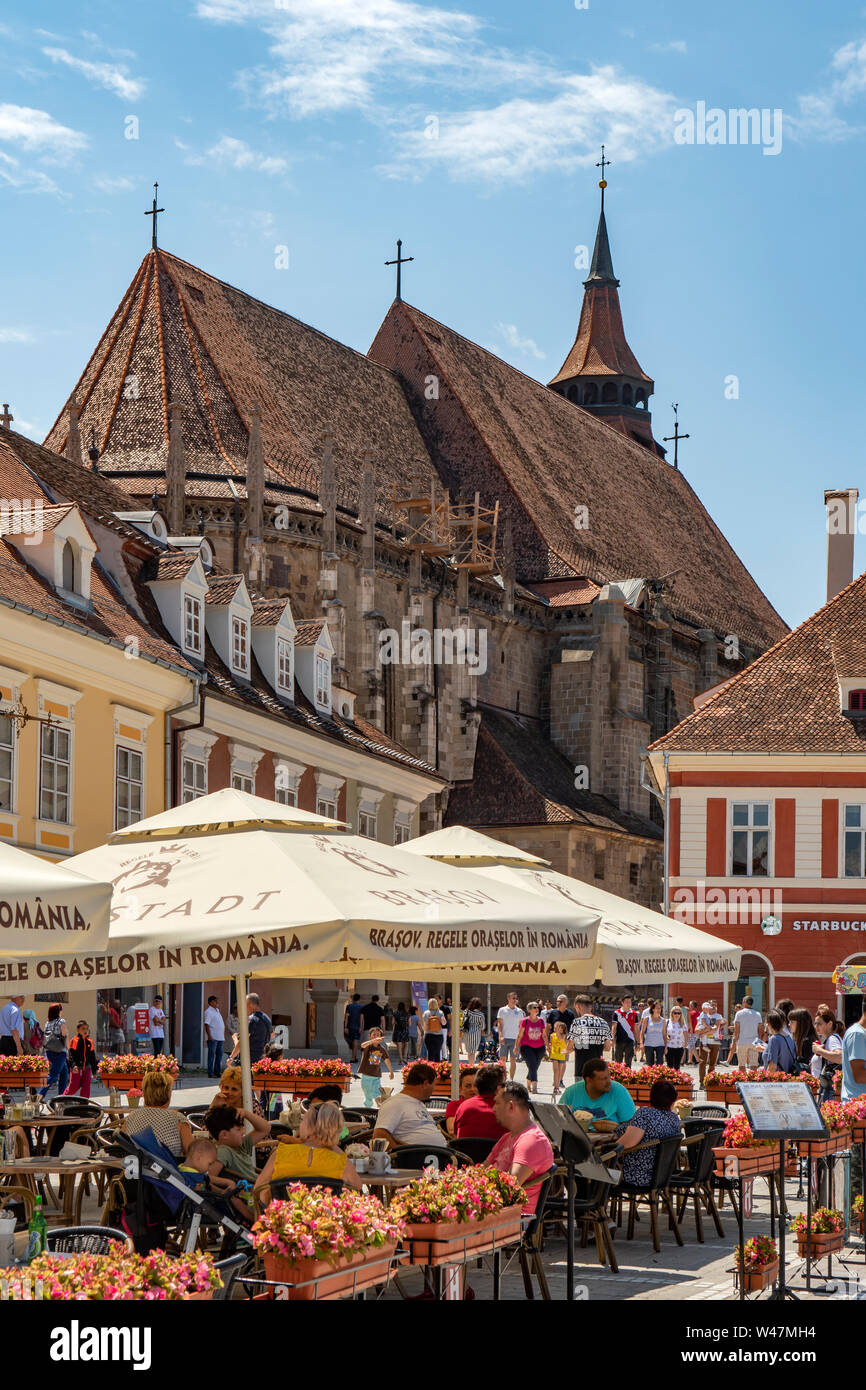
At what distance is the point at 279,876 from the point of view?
10.7 m

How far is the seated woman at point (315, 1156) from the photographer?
8836mm

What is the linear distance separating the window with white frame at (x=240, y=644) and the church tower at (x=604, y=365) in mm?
53855

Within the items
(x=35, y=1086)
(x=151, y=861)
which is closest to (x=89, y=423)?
(x=35, y=1086)

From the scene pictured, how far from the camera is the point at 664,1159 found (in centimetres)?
1205

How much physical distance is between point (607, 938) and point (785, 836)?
2327cm

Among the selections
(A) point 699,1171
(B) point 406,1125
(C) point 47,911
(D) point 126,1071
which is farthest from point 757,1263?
(D) point 126,1071

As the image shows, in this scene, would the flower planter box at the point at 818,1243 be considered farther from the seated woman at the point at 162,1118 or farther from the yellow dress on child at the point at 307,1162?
the seated woman at the point at 162,1118

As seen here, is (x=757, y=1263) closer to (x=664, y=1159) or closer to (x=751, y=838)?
(x=664, y=1159)

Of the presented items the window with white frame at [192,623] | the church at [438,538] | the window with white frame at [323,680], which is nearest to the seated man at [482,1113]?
the window with white frame at [192,623]

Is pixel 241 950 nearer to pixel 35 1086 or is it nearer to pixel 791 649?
pixel 35 1086

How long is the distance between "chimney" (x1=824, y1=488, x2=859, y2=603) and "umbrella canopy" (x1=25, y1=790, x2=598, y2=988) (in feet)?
113

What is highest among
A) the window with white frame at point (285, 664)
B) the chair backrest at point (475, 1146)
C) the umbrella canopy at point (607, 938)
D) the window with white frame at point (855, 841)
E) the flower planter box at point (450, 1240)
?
the window with white frame at point (285, 664)

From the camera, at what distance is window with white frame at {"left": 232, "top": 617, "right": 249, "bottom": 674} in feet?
108
